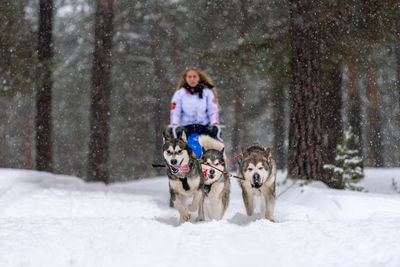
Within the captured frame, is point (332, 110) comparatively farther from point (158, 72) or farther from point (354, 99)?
point (158, 72)

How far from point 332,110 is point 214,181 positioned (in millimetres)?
6906

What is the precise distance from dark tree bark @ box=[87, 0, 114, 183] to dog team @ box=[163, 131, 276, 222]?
7731 mm

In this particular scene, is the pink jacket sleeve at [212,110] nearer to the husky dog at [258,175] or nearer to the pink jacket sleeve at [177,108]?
the pink jacket sleeve at [177,108]

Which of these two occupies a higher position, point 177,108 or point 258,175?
point 177,108

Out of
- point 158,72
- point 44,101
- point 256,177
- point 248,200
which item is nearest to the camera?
point 256,177

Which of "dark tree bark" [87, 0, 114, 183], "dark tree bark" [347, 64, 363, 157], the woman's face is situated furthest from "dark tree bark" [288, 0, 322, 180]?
"dark tree bark" [347, 64, 363, 157]

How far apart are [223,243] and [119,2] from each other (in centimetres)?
1793

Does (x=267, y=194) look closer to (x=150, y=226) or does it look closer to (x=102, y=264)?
(x=150, y=226)

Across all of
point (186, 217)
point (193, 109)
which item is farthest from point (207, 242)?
point (193, 109)

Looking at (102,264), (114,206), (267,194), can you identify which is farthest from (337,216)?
(114,206)

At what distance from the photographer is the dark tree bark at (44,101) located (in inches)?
519

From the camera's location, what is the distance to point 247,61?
12164mm

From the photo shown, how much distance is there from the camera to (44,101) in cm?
1328

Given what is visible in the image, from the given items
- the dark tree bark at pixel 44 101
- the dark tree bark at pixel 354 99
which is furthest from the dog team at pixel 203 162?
the dark tree bark at pixel 354 99
